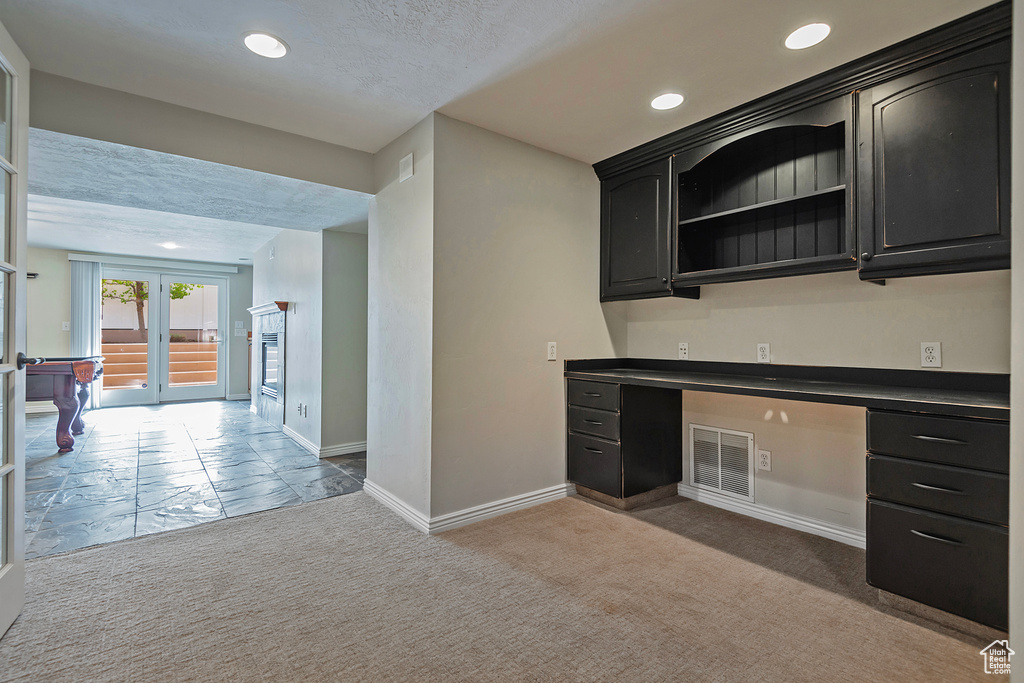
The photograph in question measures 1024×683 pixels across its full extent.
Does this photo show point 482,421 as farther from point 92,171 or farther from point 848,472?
point 92,171

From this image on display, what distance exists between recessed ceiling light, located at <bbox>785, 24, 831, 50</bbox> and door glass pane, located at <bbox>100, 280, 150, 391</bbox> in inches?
346

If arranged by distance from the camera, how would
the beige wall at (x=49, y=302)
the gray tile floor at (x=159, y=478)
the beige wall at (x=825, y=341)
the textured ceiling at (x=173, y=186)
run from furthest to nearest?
the beige wall at (x=49, y=302) → the gray tile floor at (x=159, y=478) → the textured ceiling at (x=173, y=186) → the beige wall at (x=825, y=341)

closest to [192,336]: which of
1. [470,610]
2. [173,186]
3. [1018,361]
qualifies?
[173,186]

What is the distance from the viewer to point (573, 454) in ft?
10.9

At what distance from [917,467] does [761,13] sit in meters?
1.84

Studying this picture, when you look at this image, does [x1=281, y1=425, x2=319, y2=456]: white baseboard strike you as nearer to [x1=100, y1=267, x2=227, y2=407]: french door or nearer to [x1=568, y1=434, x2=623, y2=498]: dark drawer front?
[x1=568, y1=434, x2=623, y2=498]: dark drawer front

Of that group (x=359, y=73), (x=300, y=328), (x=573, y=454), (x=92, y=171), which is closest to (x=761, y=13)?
(x=359, y=73)

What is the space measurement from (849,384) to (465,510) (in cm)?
216

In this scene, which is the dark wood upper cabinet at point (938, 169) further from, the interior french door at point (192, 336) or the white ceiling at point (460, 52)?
the interior french door at point (192, 336)

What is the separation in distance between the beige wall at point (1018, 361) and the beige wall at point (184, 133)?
3173 mm

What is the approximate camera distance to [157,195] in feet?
11.0

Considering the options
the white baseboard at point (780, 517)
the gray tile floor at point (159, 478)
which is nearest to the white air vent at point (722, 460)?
the white baseboard at point (780, 517)

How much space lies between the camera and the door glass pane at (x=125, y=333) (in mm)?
7332

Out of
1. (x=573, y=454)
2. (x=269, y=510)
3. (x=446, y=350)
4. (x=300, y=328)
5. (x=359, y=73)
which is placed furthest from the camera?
(x=300, y=328)
